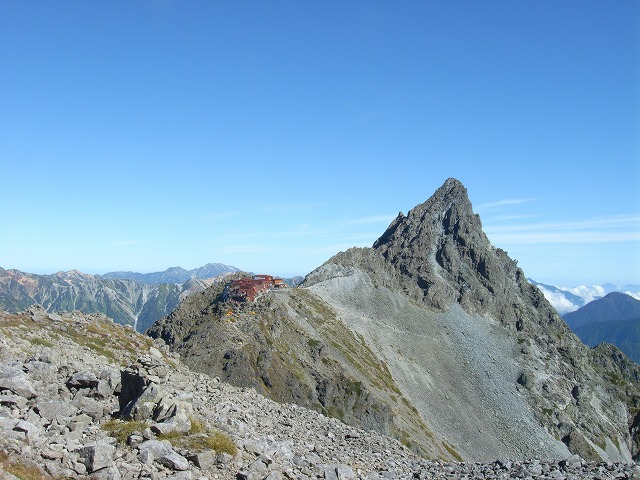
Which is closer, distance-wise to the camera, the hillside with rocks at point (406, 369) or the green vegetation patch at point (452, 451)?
the hillside with rocks at point (406, 369)

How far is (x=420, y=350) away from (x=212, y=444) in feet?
469

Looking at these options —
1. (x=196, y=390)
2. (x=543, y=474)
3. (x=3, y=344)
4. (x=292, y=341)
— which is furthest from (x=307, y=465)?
(x=292, y=341)

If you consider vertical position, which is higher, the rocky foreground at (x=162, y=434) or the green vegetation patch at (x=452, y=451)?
the rocky foreground at (x=162, y=434)

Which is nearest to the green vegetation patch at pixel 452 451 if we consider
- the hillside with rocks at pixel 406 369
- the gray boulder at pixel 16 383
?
the hillside with rocks at pixel 406 369

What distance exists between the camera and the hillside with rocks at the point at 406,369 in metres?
107

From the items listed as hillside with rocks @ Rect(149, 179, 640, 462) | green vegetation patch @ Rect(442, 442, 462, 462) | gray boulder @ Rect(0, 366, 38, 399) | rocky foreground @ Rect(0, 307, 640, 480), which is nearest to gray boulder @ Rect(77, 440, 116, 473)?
rocky foreground @ Rect(0, 307, 640, 480)

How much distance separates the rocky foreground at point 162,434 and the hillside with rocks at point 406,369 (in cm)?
5675

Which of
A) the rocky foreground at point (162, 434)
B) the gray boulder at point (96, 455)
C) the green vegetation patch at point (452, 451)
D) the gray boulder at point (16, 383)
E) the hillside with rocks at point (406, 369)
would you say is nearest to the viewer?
the gray boulder at point (96, 455)

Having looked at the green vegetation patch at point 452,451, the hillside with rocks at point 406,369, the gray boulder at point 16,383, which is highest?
the gray boulder at point 16,383

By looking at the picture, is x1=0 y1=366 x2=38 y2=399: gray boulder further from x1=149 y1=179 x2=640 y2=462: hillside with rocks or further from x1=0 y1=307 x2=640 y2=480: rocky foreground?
x1=149 y1=179 x2=640 y2=462: hillside with rocks

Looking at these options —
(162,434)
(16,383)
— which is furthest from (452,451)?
(16,383)

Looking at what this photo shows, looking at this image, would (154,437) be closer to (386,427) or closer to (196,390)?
(196,390)

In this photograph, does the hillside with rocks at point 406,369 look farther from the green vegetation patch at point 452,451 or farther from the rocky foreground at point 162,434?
the rocky foreground at point 162,434

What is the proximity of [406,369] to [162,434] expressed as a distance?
425 feet
